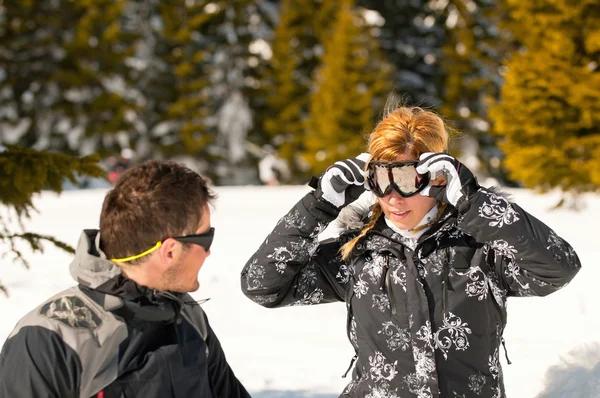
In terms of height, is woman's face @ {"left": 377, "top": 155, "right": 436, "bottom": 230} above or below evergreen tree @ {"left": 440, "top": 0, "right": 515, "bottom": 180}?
above

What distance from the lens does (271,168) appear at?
27.9 m

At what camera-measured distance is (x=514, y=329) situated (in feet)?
23.6

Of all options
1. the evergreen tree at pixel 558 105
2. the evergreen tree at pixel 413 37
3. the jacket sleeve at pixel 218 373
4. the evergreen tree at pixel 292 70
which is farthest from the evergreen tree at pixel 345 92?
the jacket sleeve at pixel 218 373

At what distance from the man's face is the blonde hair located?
803 millimetres

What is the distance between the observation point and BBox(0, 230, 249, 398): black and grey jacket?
1985 mm

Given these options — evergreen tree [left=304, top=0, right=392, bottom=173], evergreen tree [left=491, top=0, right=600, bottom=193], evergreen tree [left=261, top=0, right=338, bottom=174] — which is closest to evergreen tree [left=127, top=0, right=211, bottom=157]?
evergreen tree [left=261, top=0, right=338, bottom=174]

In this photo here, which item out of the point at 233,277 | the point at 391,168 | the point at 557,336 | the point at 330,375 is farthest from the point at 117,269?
the point at 233,277

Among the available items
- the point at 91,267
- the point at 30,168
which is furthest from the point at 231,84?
the point at 91,267

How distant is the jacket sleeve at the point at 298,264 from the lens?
2.87 metres

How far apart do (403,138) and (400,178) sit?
0.20m

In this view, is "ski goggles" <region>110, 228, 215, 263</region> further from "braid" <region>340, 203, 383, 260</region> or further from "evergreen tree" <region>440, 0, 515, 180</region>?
"evergreen tree" <region>440, 0, 515, 180</region>

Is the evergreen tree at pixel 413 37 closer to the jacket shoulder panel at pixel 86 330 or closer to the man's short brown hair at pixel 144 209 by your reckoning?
the man's short brown hair at pixel 144 209

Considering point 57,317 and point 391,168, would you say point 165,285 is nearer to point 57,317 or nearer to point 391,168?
point 57,317

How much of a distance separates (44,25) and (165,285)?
33354 mm
